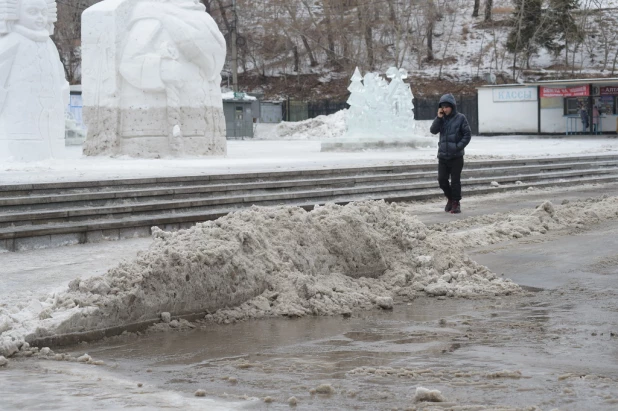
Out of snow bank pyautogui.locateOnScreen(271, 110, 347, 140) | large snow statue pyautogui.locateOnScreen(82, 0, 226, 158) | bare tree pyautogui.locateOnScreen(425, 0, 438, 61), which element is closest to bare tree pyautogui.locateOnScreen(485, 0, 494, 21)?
bare tree pyautogui.locateOnScreen(425, 0, 438, 61)

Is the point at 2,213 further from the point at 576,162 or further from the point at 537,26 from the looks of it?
the point at 537,26

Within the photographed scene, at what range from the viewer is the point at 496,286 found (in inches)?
352

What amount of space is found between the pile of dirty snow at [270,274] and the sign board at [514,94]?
31890 mm

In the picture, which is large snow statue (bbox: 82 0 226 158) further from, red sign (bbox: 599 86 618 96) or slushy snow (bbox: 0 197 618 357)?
red sign (bbox: 599 86 618 96)

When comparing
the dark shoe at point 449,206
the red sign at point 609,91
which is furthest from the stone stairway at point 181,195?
the red sign at point 609,91

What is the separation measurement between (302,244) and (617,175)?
1571 cm

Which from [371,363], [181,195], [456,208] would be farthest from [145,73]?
[371,363]

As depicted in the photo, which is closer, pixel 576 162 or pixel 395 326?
pixel 395 326

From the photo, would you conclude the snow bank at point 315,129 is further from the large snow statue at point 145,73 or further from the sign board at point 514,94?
the large snow statue at point 145,73

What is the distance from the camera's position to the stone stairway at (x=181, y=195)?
480 inches

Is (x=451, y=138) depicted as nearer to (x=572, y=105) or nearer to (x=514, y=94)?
(x=572, y=105)

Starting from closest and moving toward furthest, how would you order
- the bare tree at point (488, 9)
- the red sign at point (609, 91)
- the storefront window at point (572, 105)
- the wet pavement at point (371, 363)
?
1. the wet pavement at point (371, 363)
2. the red sign at point (609, 91)
3. the storefront window at point (572, 105)
4. the bare tree at point (488, 9)

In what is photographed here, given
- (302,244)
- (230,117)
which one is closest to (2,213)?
(302,244)

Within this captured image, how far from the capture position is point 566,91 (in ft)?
129
